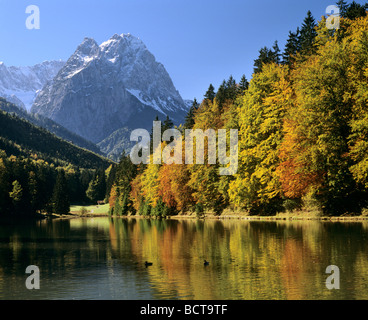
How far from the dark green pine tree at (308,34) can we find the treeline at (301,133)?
0.53 ft

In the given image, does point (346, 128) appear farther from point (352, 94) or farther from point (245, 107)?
point (245, 107)

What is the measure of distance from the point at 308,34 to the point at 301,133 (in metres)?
26.8

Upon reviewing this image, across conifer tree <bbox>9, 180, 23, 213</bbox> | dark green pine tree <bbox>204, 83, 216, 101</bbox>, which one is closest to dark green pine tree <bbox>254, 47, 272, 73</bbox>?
dark green pine tree <bbox>204, 83, 216, 101</bbox>

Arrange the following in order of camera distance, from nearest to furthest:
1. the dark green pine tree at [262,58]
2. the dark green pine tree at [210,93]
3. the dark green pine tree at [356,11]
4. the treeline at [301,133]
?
the treeline at [301,133] → the dark green pine tree at [356,11] → the dark green pine tree at [262,58] → the dark green pine tree at [210,93]

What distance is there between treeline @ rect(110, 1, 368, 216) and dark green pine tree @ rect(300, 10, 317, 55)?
16 centimetres

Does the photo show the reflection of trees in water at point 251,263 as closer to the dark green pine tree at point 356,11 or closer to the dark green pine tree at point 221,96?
the dark green pine tree at point 356,11

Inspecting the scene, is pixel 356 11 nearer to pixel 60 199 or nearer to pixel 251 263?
pixel 251 263

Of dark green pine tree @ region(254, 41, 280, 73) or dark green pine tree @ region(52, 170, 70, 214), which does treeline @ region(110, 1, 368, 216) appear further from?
dark green pine tree @ region(52, 170, 70, 214)

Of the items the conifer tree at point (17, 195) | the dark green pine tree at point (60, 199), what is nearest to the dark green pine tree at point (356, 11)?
the conifer tree at point (17, 195)

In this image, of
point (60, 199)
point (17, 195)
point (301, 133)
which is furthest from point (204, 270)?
point (60, 199)

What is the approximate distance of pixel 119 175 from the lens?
15175cm

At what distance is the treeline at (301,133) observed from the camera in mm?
45875

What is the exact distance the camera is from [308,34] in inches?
2731
